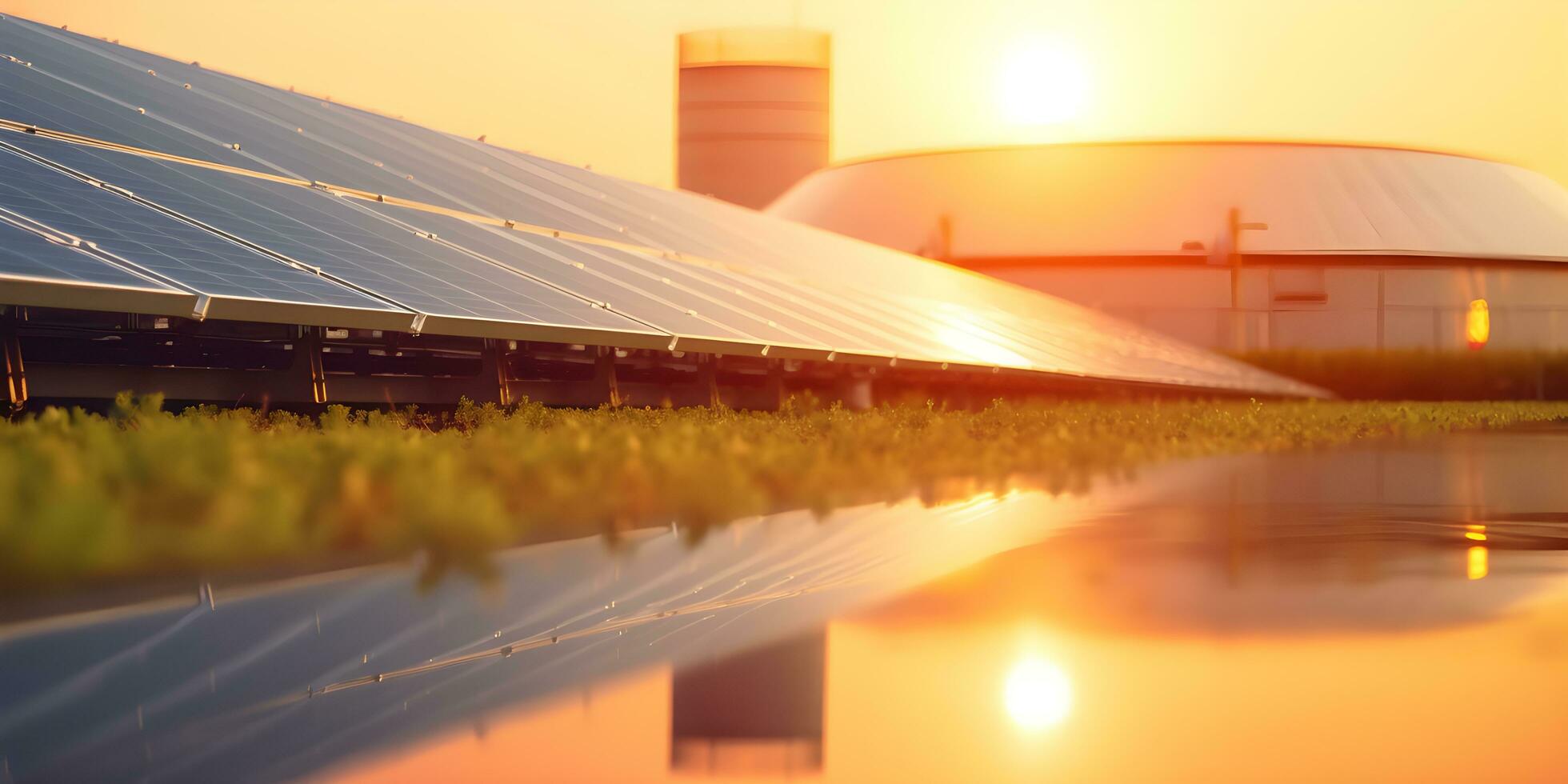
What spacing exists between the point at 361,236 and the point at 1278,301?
159ft

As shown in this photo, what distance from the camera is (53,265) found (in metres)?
10.3

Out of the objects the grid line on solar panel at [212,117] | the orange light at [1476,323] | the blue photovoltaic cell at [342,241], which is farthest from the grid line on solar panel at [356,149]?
the orange light at [1476,323]

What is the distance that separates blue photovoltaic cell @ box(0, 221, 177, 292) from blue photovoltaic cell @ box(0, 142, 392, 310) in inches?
15.3

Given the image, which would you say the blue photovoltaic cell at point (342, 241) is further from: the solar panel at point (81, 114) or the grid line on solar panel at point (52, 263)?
the grid line on solar panel at point (52, 263)

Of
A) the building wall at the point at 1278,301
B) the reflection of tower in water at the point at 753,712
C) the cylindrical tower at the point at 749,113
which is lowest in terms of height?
the reflection of tower in water at the point at 753,712

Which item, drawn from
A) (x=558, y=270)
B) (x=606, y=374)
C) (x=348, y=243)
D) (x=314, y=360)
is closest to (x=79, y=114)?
(x=348, y=243)

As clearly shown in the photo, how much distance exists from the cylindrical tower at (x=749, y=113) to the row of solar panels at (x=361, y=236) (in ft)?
251

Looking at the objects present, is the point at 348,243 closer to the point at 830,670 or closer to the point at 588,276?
the point at 588,276

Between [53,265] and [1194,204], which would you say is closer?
[53,265]

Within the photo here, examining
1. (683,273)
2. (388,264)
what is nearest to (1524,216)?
(683,273)

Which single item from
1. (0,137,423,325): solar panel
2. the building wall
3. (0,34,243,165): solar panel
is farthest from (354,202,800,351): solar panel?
the building wall

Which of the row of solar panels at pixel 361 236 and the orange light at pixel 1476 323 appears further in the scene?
the orange light at pixel 1476 323

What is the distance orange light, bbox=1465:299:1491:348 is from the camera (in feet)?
195

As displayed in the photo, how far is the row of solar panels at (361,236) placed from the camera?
37.8 feet
